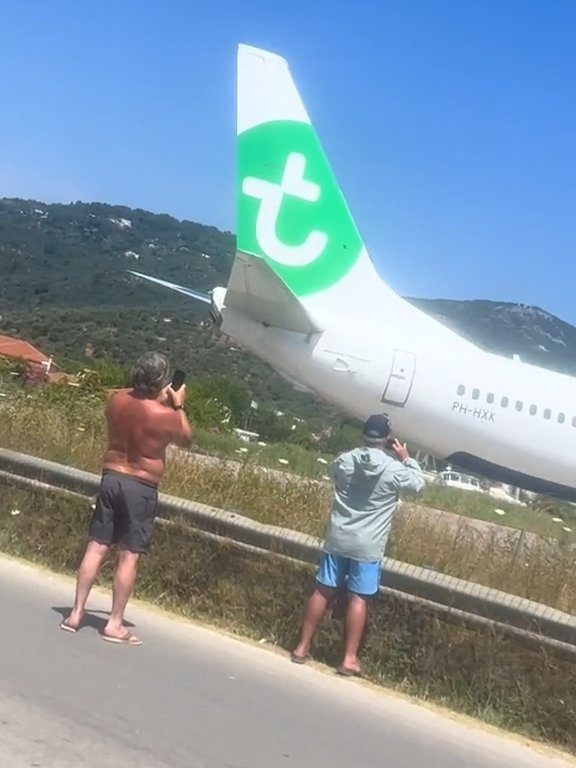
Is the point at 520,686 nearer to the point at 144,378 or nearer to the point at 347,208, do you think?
the point at 144,378

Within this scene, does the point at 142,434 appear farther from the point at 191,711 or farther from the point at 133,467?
the point at 191,711

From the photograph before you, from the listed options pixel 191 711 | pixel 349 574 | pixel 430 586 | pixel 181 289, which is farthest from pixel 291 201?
pixel 191 711

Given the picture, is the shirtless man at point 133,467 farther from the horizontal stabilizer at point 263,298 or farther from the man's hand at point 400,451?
the horizontal stabilizer at point 263,298

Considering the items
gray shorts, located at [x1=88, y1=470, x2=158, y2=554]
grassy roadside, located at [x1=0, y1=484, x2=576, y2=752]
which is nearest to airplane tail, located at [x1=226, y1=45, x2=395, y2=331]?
grassy roadside, located at [x1=0, y1=484, x2=576, y2=752]

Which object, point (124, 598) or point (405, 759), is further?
point (124, 598)

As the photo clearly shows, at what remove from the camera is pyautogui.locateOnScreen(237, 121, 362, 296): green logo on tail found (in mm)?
18312

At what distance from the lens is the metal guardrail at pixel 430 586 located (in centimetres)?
588

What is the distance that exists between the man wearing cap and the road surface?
0.88 ft

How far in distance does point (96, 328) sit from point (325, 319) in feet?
154

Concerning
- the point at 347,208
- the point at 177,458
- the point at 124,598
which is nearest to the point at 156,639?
the point at 124,598

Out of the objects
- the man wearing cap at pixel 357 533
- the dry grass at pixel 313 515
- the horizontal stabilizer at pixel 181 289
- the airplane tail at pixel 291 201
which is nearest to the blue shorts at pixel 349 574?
the man wearing cap at pixel 357 533

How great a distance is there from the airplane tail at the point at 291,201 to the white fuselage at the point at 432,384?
0.56 meters

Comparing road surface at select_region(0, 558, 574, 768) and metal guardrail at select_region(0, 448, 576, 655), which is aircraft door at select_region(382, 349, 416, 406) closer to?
metal guardrail at select_region(0, 448, 576, 655)

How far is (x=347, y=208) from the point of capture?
19016 mm
